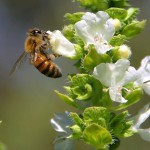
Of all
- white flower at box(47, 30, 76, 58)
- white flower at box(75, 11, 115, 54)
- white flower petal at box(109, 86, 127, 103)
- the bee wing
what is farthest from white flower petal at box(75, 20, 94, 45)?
the bee wing

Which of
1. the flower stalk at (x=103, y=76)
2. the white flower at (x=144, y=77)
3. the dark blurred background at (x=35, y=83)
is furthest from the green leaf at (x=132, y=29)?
the dark blurred background at (x=35, y=83)

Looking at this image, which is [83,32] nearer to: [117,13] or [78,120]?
[117,13]

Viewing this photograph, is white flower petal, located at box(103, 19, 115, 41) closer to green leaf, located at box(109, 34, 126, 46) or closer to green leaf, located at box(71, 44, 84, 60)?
green leaf, located at box(109, 34, 126, 46)

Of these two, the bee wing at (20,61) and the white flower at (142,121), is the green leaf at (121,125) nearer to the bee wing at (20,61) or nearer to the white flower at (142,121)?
the white flower at (142,121)

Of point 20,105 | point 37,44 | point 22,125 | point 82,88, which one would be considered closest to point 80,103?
point 82,88

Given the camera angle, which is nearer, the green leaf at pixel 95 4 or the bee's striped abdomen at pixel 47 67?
the green leaf at pixel 95 4

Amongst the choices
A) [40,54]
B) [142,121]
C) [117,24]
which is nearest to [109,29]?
[117,24]

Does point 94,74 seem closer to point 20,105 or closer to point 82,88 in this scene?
point 82,88
